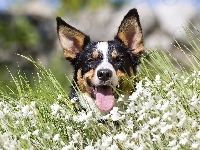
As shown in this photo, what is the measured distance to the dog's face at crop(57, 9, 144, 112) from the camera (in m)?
4.20

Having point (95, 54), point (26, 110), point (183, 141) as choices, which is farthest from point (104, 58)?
point (183, 141)

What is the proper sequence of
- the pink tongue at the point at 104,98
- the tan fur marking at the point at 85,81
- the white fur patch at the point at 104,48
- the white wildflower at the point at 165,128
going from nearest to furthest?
the white wildflower at the point at 165,128 < the pink tongue at the point at 104,98 < the tan fur marking at the point at 85,81 < the white fur patch at the point at 104,48

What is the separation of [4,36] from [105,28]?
136 inches

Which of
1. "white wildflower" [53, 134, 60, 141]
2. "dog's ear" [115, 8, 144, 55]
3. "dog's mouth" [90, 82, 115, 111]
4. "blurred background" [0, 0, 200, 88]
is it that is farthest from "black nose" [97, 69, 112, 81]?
"blurred background" [0, 0, 200, 88]

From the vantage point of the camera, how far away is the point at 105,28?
629 inches

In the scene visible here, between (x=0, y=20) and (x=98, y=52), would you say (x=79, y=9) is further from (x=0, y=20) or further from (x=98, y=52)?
(x=98, y=52)

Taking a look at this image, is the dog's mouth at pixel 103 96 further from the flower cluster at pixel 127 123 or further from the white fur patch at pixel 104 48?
the flower cluster at pixel 127 123

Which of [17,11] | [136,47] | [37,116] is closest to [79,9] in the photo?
[17,11]

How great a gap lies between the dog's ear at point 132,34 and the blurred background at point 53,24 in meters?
9.40

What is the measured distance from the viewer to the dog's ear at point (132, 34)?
14.6 feet

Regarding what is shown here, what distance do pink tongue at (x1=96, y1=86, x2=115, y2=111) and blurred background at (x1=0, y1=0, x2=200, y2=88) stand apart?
980cm

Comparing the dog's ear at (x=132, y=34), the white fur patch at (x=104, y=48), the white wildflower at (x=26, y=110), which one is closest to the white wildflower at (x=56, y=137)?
the white wildflower at (x=26, y=110)

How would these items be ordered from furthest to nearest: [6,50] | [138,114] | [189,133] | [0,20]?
[0,20] < [6,50] < [138,114] < [189,133]

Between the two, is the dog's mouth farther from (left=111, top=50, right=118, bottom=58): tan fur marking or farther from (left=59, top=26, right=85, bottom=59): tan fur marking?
(left=59, top=26, right=85, bottom=59): tan fur marking
